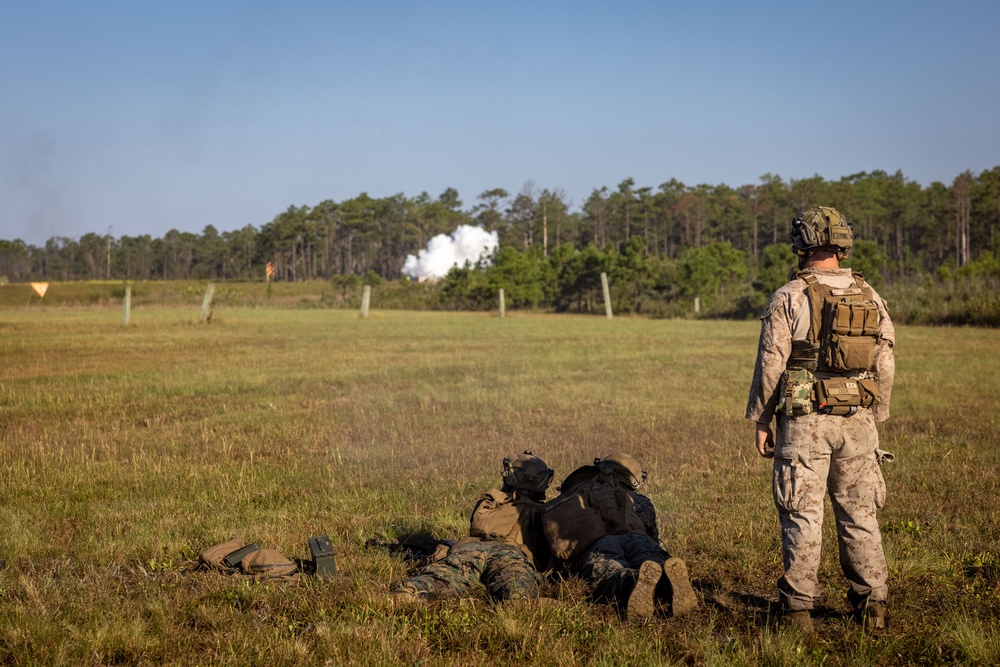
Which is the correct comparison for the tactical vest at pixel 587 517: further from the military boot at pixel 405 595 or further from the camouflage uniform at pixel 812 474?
the camouflage uniform at pixel 812 474

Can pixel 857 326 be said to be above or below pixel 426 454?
above

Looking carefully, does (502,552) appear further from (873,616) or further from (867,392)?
(867,392)

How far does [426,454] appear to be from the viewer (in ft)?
33.5

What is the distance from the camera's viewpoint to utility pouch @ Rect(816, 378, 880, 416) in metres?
4.78

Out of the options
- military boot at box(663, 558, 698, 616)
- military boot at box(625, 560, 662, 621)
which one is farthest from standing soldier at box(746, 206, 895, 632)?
military boot at box(625, 560, 662, 621)

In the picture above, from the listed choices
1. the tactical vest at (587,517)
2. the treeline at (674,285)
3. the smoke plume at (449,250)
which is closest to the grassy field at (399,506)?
the tactical vest at (587,517)

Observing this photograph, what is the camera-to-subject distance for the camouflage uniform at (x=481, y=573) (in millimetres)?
5148

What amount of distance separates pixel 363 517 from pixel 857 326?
4.53 meters

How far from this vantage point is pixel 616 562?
Result: 17.2 feet

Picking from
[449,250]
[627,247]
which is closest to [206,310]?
[627,247]

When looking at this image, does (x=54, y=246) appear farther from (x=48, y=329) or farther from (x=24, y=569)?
(x=24, y=569)

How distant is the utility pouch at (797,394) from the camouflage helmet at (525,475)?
→ 1.94 meters

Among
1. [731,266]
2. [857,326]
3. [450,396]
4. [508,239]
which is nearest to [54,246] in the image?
[508,239]

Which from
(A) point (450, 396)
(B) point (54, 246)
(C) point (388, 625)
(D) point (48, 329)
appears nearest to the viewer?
(C) point (388, 625)
